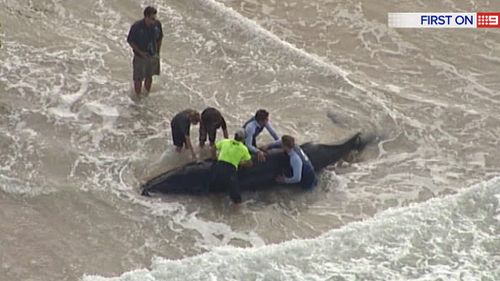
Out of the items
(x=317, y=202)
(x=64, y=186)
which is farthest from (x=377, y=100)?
(x=64, y=186)

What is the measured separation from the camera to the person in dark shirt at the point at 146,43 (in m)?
12.9

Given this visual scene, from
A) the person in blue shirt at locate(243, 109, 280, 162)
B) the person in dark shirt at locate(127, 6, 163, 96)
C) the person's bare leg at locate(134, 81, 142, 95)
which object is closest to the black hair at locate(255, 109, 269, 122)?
the person in blue shirt at locate(243, 109, 280, 162)

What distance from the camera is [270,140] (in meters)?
13.1

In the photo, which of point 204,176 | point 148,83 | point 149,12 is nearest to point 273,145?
point 204,176

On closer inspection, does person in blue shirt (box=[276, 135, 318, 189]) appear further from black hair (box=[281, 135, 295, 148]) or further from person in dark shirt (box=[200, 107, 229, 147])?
person in dark shirt (box=[200, 107, 229, 147])

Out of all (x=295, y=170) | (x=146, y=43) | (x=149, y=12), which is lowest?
(x=295, y=170)

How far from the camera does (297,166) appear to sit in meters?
11.9

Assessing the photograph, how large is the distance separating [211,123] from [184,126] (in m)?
0.42

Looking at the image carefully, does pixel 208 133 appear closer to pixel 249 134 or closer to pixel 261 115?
pixel 249 134

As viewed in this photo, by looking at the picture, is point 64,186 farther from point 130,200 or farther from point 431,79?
point 431,79

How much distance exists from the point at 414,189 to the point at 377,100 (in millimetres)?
2666

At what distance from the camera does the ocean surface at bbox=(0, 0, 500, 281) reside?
422 inches

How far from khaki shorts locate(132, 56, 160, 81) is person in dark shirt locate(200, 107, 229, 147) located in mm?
1805

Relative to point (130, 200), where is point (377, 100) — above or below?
above
